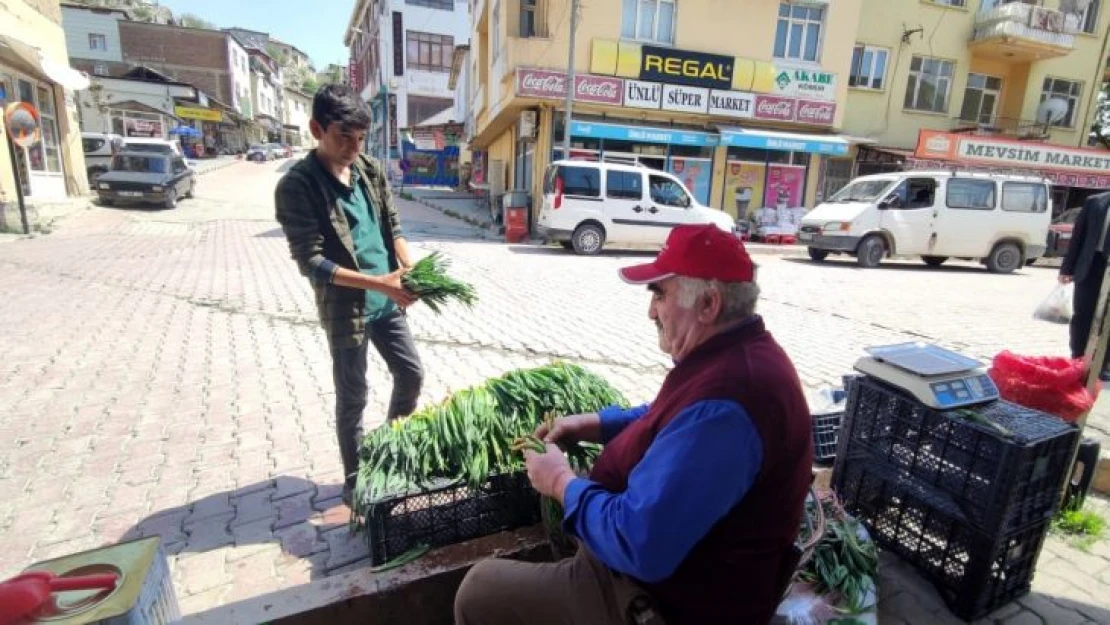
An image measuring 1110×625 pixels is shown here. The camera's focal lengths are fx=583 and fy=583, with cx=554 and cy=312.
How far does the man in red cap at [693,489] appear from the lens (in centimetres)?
136

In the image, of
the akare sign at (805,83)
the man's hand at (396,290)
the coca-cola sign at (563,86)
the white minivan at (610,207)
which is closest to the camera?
the man's hand at (396,290)

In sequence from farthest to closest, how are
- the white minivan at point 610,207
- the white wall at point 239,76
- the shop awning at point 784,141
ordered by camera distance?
the white wall at point 239,76 < the shop awning at point 784,141 < the white minivan at point 610,207

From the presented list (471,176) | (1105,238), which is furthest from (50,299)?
(471,176)

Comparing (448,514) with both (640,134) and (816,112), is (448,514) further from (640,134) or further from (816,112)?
(816,112)


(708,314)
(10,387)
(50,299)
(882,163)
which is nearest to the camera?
(708,314)

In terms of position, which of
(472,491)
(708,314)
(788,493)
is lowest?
(472,491)

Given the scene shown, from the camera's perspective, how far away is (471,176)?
34625 millimetres

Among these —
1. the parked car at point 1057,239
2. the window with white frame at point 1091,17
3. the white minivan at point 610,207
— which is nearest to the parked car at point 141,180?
the white minivan at point 610,207

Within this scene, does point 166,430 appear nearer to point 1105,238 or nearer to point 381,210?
point 381,210

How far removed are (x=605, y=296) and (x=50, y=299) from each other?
7381 millimetres

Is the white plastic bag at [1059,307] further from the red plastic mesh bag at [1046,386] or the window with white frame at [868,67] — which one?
the window with white frame at [868,67]

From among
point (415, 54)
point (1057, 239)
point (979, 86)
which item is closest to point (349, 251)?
point (1057, 239)

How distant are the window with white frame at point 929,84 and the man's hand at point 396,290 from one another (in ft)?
79.7

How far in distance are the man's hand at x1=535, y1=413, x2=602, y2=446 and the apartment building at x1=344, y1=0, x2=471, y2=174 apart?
3975 centimetres
